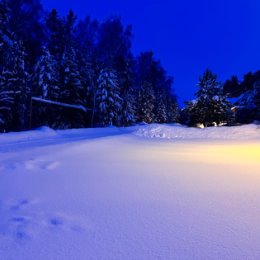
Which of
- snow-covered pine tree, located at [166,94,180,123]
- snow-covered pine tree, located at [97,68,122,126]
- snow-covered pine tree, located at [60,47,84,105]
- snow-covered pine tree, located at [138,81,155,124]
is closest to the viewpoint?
snow-covered pine tree, located at [60,47,84,105]

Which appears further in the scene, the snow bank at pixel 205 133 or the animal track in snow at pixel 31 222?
the snow bank at pixel 205 133

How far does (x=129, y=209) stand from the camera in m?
2.31

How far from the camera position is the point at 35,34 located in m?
20.2

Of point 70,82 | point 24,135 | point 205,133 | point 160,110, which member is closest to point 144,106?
point 160,110

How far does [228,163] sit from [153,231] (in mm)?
3021

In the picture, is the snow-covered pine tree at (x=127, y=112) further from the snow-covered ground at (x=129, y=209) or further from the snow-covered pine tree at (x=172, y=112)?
the snow-covered ground at (x=129, y=209)

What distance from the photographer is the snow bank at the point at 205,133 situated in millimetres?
9078

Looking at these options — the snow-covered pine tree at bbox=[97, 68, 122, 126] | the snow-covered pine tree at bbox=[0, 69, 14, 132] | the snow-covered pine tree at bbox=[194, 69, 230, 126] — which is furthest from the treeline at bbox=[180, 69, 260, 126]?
the snow-covered pine tree at bbox=[0, 69, 14, 132]

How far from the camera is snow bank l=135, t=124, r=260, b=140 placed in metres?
9.08

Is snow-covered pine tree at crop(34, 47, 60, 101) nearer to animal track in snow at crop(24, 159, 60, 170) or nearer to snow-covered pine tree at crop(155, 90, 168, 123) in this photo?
animal track in snow at crop(24, 159, 60, 170)

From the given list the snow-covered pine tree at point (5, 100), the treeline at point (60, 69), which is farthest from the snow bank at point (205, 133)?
the snow-covered pine tree at point (5, 100)

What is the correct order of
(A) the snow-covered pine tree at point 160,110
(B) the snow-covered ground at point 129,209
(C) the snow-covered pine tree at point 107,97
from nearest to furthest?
(B) the snow-covered ground at point 129,209 < (C) the snow-covered pine tree at point 107,97 < (A) the snow-covered pine tree at point 160,110

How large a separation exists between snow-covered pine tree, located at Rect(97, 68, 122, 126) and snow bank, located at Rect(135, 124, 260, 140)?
29.9ft

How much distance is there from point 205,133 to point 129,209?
26.5ft
